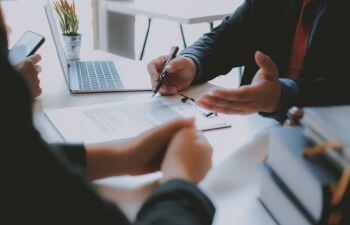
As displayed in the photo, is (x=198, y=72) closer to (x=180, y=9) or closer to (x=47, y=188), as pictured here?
(x=47, y=188)

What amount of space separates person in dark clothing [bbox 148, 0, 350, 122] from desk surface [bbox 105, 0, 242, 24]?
3.36 feet

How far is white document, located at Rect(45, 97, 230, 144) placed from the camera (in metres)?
0.91

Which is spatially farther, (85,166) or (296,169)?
(85,166)

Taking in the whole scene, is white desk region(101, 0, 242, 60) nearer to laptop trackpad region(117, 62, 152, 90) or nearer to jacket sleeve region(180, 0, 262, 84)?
jacket sleeve region(180, 0, 262, 84)

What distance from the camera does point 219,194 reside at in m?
0.73

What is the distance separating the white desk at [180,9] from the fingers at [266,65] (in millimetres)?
1455

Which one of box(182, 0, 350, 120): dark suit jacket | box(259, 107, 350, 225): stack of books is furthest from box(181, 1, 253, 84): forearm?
box(259, 107, 350, 225): stack of books

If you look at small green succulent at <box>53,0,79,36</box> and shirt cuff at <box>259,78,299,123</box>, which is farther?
small green succulent at <box>53,0,79,36</box>

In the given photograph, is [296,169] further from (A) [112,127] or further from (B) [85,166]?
(A) [112,127]

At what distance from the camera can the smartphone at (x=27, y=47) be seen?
4.03ft

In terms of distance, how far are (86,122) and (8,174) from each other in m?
0.57

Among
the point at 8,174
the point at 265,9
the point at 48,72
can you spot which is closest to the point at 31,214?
the point at 8,174

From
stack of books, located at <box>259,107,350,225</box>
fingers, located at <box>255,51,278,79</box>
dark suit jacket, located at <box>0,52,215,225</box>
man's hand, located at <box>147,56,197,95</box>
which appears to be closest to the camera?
dark suit jacket, located at <box>0,52,215,225</box>

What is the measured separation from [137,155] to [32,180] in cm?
35
